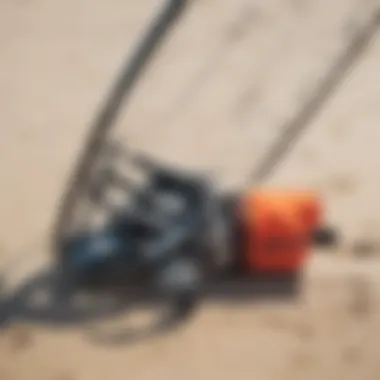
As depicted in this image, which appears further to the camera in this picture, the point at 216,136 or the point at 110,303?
the point at 216,136

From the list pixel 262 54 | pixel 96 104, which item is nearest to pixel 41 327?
pixel 96 104

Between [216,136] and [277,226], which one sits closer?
[277,226]

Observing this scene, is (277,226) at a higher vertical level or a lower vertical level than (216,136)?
lower

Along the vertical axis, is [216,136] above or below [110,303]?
above

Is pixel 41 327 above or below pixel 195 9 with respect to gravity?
below

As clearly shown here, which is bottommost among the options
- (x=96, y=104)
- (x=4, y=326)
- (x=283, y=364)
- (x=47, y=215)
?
(x=283, y=364)

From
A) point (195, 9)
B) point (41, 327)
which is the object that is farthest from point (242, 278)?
point (195, 9)

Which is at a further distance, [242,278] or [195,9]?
[195,9]

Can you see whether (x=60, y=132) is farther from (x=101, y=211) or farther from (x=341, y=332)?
(x=341, y=332)
